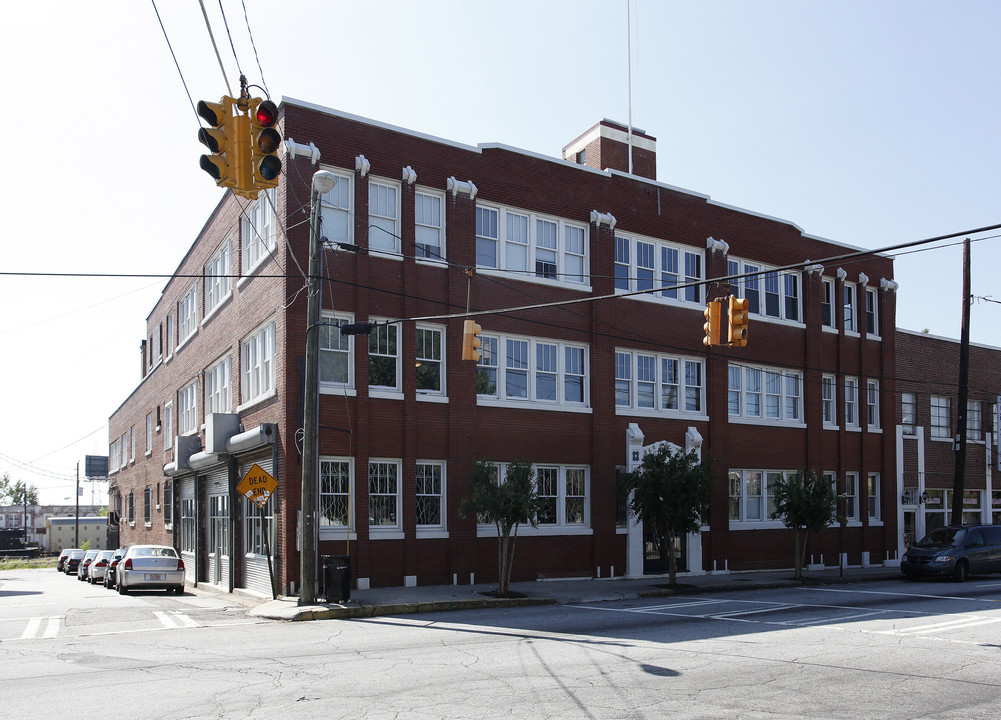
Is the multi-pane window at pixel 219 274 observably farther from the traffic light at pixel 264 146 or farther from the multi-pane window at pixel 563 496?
the traffic light at pixel 264 146

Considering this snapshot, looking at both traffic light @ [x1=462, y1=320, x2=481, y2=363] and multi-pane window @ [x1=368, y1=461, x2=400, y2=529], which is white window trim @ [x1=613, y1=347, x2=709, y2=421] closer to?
multi-pane window @ [x1=368, y1=461, x2=400, y2=529]

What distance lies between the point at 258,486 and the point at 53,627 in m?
4.65

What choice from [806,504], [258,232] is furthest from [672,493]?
[258,232]

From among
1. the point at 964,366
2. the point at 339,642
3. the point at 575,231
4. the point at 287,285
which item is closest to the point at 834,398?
the point at 964,366

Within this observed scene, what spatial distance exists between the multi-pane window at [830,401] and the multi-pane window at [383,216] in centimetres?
1659

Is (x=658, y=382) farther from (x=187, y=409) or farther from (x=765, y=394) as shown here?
(x=187, y=409)

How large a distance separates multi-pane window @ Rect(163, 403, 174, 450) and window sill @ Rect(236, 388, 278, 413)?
12.8 metres

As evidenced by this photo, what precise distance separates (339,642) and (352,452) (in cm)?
761

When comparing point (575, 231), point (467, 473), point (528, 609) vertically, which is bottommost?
point (528, 609)

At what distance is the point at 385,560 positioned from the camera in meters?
21.6

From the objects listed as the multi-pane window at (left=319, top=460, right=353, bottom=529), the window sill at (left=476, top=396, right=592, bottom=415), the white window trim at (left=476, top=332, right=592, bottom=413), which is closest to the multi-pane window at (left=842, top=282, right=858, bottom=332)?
the white window trim at (left=476, top=332, right=592, bottom=413)

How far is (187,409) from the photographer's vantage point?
34.6 meters

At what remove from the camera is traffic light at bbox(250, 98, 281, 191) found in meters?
10.1

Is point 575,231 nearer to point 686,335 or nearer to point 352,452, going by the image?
point 686,335
